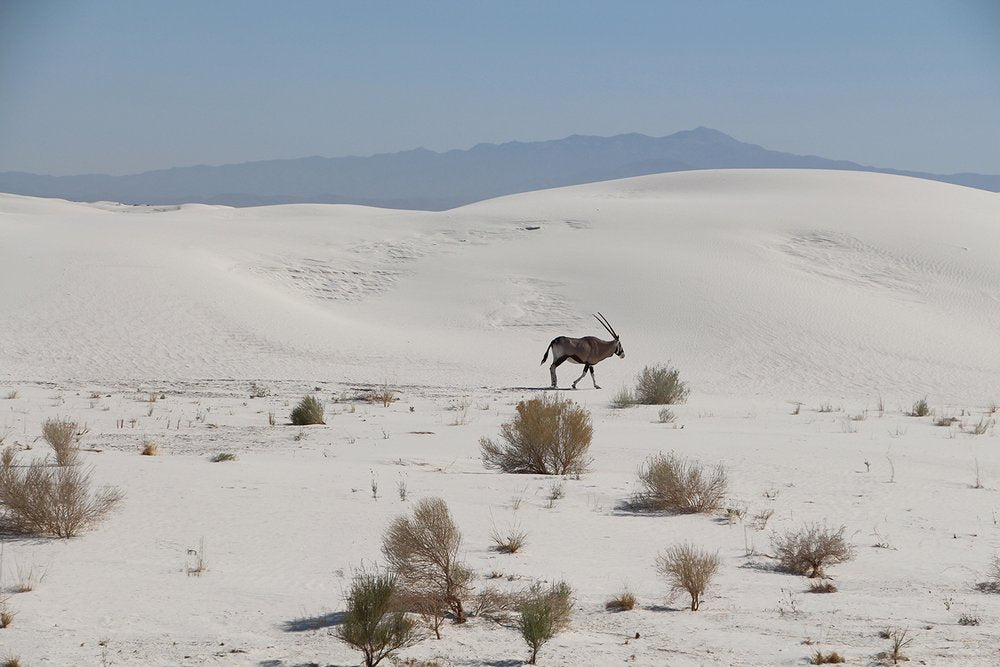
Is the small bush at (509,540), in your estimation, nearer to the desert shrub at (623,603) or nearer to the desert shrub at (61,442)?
the desert shrub at (623,603)

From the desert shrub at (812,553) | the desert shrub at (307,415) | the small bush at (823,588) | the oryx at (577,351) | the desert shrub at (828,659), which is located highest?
the oryx at (577,351)

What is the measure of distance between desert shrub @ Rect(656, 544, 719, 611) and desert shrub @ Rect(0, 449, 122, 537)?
4660mm

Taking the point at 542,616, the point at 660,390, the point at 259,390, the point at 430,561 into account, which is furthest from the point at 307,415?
the point at 542,616

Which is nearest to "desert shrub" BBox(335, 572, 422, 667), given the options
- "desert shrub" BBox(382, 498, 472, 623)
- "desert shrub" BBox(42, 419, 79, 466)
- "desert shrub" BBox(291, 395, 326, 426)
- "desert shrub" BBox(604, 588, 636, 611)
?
"desert shrub" BBox(382, 498, 472, 623)

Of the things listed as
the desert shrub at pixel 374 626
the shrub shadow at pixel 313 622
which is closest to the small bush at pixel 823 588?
the desert shrub at pixel 374 626

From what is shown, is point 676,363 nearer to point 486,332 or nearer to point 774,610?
point 486,332

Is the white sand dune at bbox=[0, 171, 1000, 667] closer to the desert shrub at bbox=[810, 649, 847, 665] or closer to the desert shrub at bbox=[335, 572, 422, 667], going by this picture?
the desert shrub at bbox=[810, 649, 847, 665]

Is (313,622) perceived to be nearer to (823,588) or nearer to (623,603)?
(623,603)

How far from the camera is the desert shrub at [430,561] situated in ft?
21.4

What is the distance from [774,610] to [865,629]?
624mm

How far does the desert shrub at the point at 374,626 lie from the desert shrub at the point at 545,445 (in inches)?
233

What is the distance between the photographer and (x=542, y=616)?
5.80 meters

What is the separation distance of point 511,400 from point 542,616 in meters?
13.9

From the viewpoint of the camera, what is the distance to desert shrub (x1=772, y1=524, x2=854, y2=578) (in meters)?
7.61
